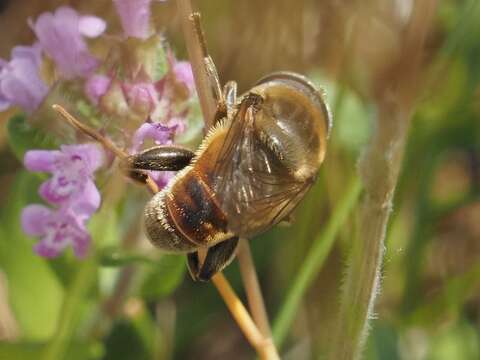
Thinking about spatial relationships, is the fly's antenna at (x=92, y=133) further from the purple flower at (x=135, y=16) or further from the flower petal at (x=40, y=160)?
the purple flower at (x=135, y=16)

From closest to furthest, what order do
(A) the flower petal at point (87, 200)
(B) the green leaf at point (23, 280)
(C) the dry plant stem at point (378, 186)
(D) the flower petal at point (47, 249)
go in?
(C) the dry plant stem at point (378, 186)
(A) the flower petal at point (87, 200)
(D) the flower petal at point (47, 249)
(B) the green leaf at point (23, 280)

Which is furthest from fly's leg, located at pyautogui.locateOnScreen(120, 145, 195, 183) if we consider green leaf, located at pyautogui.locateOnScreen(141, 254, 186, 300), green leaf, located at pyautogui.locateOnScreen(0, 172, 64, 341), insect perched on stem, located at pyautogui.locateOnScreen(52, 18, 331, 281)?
green leaf, located at pyautogui.locateOnScreen(0, 172, 64, 341)

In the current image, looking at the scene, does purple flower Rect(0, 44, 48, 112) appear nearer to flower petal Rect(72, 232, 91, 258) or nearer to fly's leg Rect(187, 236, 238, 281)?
flower petal Rect(72, 232, 91, 258)

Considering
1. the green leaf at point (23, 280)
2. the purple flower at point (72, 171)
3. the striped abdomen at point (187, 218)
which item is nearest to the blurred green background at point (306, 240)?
the green leaf at point (23, 280)

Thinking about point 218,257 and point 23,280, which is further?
point 23,280

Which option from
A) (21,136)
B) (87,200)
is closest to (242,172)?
(87,200)

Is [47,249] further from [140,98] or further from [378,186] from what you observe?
[378,186]
